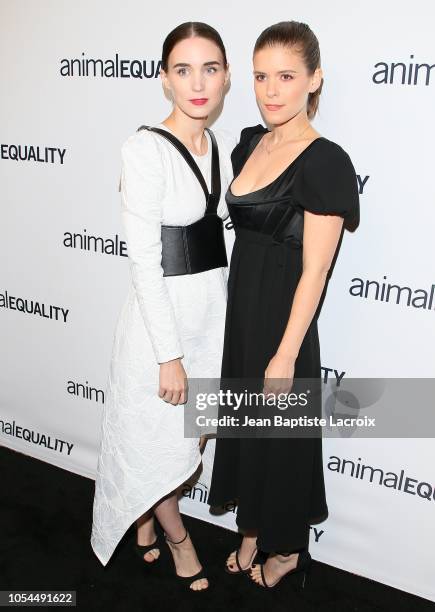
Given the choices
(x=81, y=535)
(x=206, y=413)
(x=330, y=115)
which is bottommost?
(x=81, y=535)

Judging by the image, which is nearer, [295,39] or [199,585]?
[295,39]

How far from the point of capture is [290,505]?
5.96 ft

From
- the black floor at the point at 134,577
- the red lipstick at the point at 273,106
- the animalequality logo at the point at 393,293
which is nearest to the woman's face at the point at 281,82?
the red lipstick at the point at 273,106

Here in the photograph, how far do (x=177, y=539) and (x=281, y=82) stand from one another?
153cm

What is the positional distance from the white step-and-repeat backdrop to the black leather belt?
1.23ft

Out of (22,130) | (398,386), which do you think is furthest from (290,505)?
(22,130)

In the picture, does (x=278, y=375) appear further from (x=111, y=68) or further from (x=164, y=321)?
(x=111, y=68)

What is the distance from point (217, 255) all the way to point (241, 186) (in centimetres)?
23

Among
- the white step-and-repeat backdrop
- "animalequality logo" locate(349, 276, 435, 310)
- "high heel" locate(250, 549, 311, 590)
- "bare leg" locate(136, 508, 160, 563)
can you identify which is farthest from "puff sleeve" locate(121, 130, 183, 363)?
"high heel" locate(250, 549, 311, 590)

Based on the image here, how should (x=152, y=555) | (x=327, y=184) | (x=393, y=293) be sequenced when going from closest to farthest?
(x=327, y=184) < (x=393, y=293) < (x=152, y=555)

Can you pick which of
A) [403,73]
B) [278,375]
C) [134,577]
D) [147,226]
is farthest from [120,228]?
[134,577]

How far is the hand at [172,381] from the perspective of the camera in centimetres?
171

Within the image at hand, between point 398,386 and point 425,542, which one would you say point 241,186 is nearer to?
point 398,386

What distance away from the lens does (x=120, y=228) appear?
2277 mm
